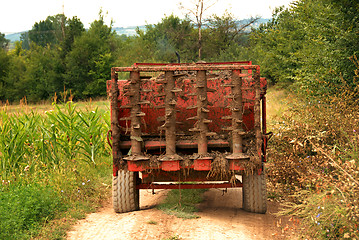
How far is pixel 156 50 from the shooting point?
122 feet

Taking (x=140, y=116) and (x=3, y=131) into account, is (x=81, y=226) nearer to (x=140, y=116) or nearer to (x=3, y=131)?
(x=140, y=116)

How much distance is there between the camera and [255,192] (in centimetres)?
528

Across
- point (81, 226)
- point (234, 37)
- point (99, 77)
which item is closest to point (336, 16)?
point (81, 226)

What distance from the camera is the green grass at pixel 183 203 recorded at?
17.5 ft

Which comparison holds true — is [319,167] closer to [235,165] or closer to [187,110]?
[235,165]

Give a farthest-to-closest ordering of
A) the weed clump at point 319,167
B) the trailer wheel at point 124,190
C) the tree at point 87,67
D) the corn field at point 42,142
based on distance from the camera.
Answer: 1. the tree at point 87,67
2. the corn field at point 42,142
3. the trailer wheel at point 124,190
4. the weed clump at point 319,167

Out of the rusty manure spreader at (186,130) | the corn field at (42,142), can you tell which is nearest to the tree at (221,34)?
the corn field at (42,142)

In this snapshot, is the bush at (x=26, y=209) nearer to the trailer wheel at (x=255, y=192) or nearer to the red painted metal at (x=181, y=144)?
the red painted metal at (x=181, y=144)

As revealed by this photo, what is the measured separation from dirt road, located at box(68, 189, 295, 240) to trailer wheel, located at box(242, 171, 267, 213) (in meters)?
Result: 0.12

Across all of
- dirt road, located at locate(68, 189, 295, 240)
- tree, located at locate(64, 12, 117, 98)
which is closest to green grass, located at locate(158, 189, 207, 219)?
dirt road, located at locate(68, 189, 295, 240)

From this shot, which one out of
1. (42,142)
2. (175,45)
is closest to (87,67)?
(175,45)

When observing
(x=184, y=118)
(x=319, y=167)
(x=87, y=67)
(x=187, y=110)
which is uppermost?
(x=87, y=67)

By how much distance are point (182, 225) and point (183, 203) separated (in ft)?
3.48

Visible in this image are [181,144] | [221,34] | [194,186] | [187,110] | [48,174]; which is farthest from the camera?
[221,34]
